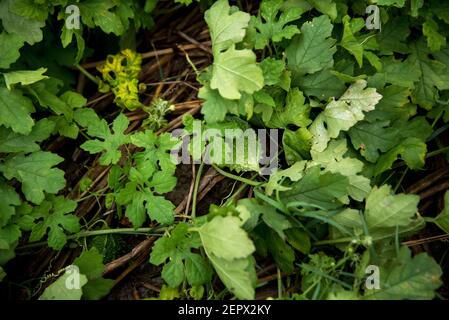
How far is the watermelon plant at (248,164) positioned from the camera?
1.81 metres

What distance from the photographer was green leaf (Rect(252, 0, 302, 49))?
6.61 feet

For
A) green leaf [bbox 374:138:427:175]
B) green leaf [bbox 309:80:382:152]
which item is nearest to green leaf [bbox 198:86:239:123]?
green leaf [bbox 309:80:382:152]

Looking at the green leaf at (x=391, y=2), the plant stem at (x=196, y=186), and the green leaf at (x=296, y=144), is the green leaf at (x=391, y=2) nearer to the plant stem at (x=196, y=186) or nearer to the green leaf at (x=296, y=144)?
the green leaf at (x=296, y=144)

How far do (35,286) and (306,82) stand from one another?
4.70 feet

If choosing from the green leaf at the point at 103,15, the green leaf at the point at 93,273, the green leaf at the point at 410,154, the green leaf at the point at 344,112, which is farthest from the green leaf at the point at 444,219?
the green leaf at the point at 103,15

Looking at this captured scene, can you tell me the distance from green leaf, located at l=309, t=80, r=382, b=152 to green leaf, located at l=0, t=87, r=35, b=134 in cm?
117

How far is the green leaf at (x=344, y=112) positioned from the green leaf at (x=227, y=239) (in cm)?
55

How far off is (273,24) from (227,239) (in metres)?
0.92

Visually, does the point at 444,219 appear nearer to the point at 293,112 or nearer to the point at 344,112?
the point at 344,112

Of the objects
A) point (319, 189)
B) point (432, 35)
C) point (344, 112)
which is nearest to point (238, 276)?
point (319, 189)

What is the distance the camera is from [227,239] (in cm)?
169

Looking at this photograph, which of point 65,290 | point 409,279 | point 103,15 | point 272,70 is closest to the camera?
point 409,279

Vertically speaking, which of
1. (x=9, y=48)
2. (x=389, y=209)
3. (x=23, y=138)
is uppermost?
(x=9, y=48)
